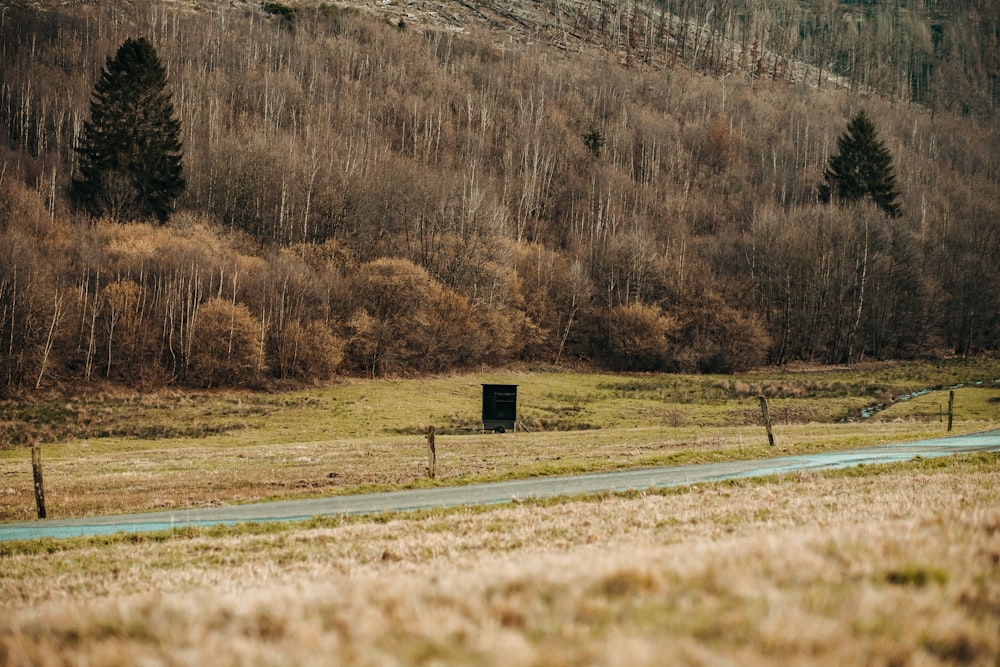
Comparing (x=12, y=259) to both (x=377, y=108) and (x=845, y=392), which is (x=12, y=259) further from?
(x=377, y=108)

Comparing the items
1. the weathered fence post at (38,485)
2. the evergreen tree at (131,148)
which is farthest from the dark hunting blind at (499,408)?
the evergreen tree at (131,148)

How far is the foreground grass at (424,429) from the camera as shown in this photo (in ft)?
98.5

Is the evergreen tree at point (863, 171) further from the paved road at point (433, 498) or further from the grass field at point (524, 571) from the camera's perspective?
the paved road at point (433, 498)

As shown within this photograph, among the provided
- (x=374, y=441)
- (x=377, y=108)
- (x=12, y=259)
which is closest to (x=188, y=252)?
(x=12, y=259)

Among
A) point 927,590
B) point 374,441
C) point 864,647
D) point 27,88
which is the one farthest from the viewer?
point 27,88

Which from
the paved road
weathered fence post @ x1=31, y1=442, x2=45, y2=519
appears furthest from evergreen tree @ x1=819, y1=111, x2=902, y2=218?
weathered fence post @ x1=31, y1=442, x2=45, y2=519

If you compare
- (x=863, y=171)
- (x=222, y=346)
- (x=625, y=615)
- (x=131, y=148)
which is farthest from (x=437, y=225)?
(x=625, y=615)

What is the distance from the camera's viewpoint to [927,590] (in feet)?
19.9

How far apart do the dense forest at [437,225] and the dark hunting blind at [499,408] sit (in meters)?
28.4

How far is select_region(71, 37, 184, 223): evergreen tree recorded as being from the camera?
335 ft

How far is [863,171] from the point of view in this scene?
13325cm

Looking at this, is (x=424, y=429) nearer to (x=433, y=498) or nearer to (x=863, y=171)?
(x=433, y=498)

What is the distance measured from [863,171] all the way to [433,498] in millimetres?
129464

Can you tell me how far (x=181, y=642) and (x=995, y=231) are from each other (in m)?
147
